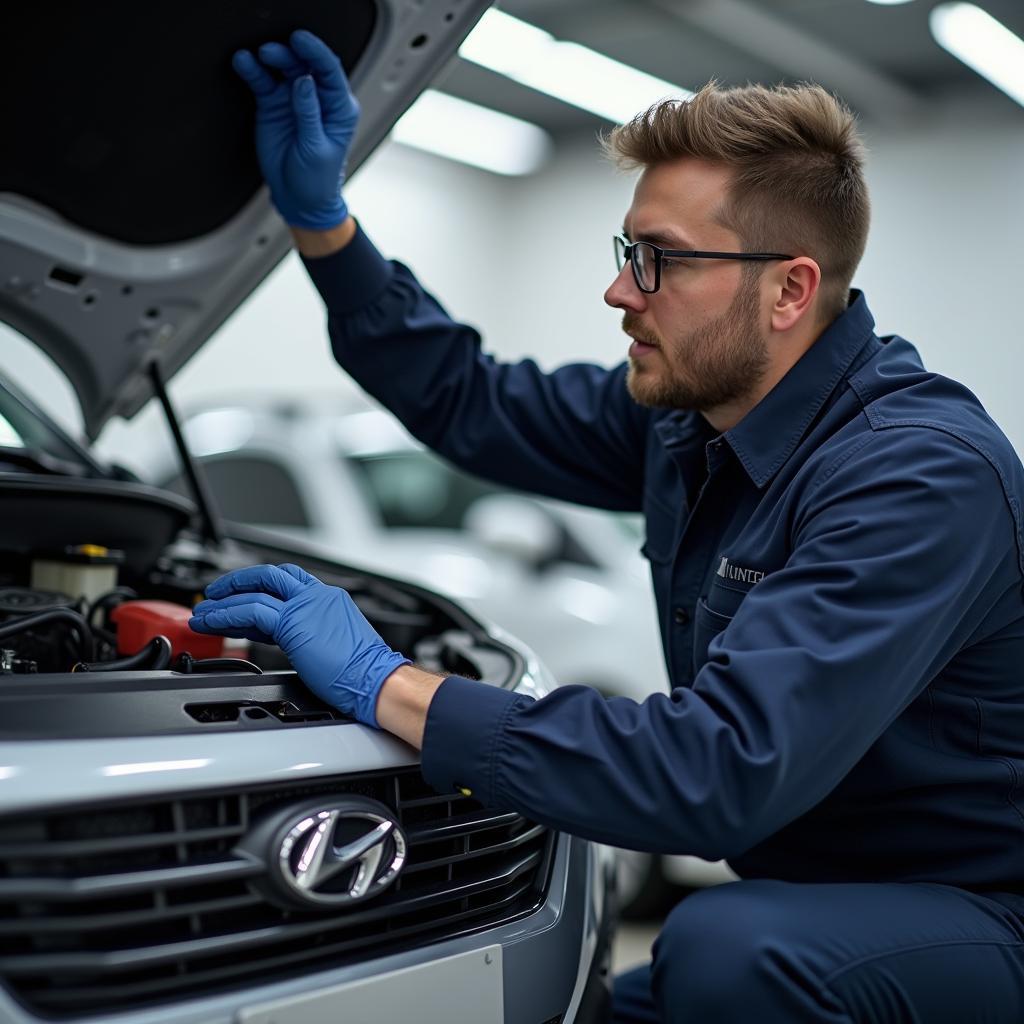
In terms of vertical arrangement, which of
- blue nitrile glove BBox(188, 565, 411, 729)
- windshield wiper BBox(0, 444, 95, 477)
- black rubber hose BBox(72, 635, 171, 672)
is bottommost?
black rubber hose BBox(72, 635, 171, 672)

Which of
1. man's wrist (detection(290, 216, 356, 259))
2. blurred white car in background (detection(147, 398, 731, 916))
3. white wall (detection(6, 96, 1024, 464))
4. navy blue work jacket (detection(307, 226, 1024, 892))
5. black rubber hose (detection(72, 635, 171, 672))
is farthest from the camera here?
white wall (detection(6, 96, 1024, 464))

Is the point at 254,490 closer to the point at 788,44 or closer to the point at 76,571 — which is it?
the point at 76,571

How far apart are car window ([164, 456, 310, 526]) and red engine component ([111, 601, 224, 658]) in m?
2.89

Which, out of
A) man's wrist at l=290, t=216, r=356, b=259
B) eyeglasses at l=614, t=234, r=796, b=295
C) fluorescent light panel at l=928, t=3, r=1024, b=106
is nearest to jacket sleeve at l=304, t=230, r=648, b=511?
man's wrist at l=290, t=216, r=356, b=259

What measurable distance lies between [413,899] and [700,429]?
2.92ft

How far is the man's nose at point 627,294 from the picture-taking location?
5.61 ft

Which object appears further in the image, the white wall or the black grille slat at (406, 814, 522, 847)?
the white wall

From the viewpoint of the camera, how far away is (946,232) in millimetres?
5688

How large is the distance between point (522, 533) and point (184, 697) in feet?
9.45

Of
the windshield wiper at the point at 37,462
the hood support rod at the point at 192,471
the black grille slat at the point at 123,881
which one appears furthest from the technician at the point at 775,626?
the windshield wiper at the point at 37,462

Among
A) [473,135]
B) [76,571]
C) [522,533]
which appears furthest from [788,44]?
[76,571]

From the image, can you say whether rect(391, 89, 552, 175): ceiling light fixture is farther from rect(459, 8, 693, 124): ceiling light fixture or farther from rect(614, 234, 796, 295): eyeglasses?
rect(614, 234, 796, 295): eyeglasses

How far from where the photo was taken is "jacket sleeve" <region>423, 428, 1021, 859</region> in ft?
4.03

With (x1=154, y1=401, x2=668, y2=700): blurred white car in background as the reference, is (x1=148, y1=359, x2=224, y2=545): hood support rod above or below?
above
